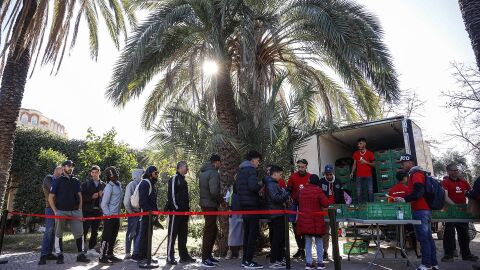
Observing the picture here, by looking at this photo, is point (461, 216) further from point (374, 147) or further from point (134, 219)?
point (134, 219)

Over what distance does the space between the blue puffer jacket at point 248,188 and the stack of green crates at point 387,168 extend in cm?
418

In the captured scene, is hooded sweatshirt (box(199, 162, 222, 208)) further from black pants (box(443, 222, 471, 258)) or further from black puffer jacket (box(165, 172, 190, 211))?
black pants (box(443, 222, 471, 258))

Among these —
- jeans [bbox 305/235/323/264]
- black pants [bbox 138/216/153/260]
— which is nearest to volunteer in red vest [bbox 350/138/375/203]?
jeans [bbox 305/235/323/264]

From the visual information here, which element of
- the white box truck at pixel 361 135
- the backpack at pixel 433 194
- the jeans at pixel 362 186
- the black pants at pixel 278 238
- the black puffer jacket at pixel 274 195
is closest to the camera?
the backpack at pixel 433 194

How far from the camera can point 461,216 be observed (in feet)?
23.2

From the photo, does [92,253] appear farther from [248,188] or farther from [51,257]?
[248,188]

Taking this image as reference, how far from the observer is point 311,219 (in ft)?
21.2

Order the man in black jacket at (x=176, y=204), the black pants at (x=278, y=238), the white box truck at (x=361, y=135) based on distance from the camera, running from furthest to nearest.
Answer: the white box truck at (x=361, y=135), the man in black jacket at (x=176, y=204), the black pants at (x=278, y=238)

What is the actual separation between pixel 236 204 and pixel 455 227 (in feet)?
14.8

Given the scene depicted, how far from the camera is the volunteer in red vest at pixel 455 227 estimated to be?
7.45 metres

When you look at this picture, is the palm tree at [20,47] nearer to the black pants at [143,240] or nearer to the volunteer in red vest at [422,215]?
the black pants at [143,240]

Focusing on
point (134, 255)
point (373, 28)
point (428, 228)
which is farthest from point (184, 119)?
point (428, 228)

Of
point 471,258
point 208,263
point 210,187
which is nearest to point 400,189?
point 471,258

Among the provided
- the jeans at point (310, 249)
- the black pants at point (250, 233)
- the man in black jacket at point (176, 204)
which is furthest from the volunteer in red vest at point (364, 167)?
the man in black jacket at point (176, 204)
